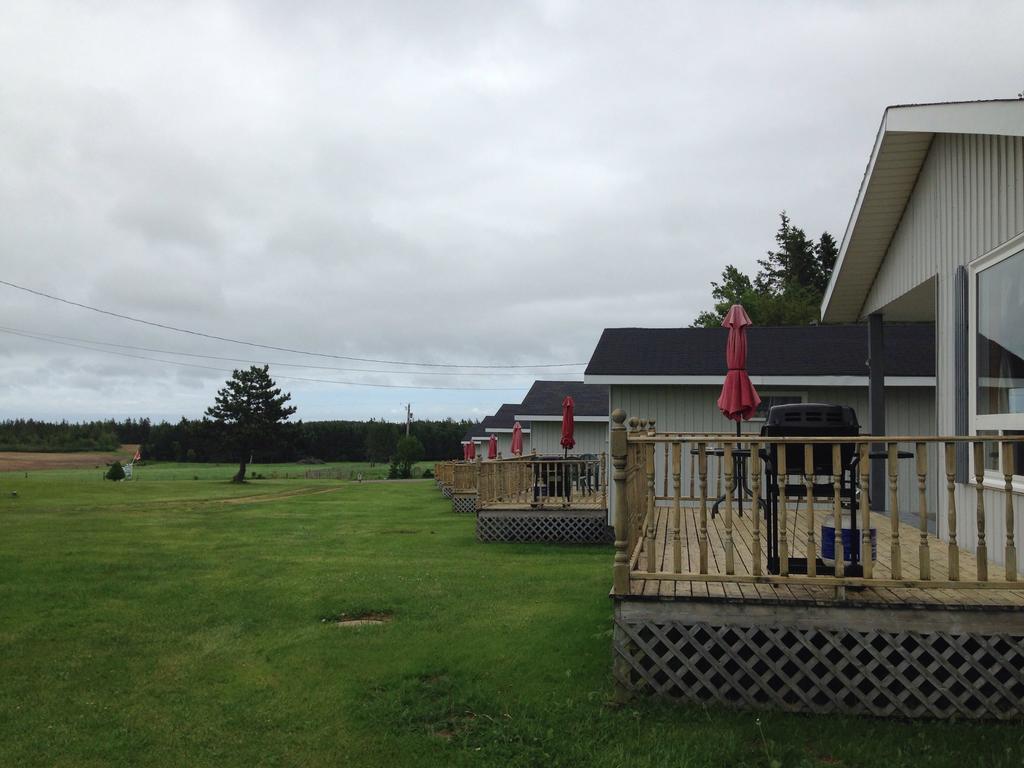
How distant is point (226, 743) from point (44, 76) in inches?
844

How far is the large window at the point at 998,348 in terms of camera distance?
536 cm

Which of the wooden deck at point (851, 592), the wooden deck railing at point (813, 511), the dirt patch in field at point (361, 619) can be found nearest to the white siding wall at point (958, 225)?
the wooden deck at point (851, 592)

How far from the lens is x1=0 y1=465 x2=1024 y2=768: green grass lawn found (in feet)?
13.8

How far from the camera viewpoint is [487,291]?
6638 cm

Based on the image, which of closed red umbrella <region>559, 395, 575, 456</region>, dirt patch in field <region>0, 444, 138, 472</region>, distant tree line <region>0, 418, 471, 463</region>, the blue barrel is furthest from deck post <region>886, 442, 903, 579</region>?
distant tree line <region>0, 418, 471, 463</region>

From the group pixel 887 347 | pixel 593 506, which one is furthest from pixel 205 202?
pixel 887 347

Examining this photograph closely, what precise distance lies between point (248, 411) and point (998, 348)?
151 feet

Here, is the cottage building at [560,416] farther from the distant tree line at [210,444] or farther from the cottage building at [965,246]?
the distant tree line at [210,444]

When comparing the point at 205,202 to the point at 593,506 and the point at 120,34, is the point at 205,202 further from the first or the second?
the point at 593,506

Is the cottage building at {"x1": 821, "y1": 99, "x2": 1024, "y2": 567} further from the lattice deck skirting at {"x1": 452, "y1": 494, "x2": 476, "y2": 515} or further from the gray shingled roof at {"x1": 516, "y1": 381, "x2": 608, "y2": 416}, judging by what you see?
the gray shingled roof at {"x1": 516, "y1": 381, "x2": 608, "y2": 416}

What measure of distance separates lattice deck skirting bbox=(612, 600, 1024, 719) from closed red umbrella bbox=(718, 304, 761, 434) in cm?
263

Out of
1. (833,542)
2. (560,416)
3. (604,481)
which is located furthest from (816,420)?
(560,416)

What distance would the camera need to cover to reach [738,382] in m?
7.05

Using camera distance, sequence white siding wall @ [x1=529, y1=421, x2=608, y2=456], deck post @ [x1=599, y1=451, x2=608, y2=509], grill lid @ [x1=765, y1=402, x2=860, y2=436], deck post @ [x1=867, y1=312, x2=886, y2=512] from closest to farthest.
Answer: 1. grill lid @ [x1=765, y1=402, x2=860, y2=436]
2. deck post @ [x1=867, y1=312, x2=886, y2=512]
3. deck post @ [x1=599, y1=451, x2=608, y2=509]
4. white siding wall @ [x1=529, y1=421, x2=608, y2=456]
